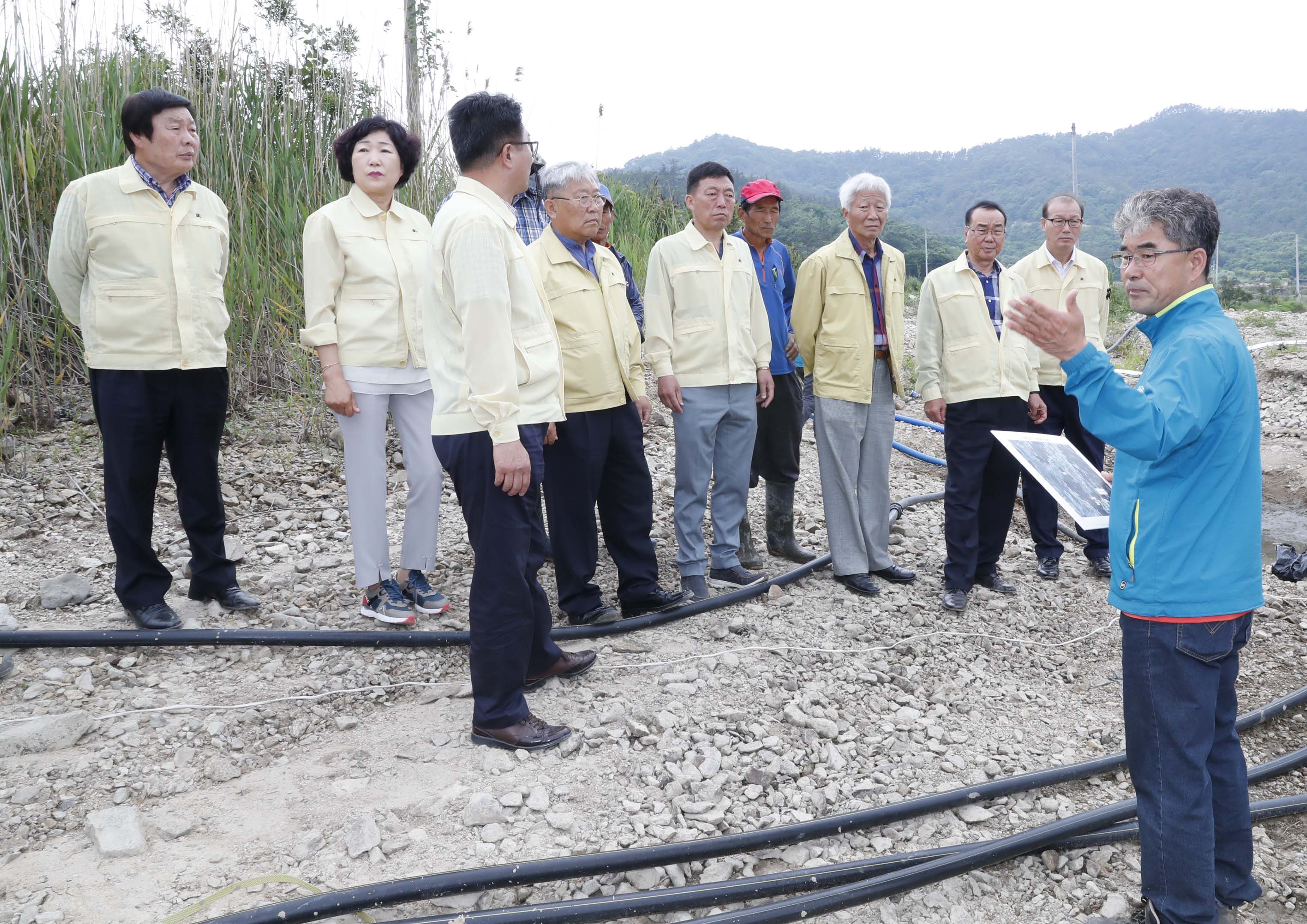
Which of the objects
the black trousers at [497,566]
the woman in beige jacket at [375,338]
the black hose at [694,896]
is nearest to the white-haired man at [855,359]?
the woman in beige jacket at [375,338]

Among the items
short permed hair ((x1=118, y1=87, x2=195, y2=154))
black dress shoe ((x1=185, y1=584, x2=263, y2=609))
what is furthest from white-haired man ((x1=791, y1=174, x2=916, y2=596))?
short permed hair ((x1=118, y1=87, x2=195, y2=154))

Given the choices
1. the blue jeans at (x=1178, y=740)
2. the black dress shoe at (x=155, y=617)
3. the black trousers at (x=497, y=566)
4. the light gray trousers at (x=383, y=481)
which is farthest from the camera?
the light gray trousers at (x=383, y=481)

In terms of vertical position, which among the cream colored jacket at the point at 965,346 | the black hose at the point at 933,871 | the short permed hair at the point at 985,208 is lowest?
the black hose at the point at 933,871

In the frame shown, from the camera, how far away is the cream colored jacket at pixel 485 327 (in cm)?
248

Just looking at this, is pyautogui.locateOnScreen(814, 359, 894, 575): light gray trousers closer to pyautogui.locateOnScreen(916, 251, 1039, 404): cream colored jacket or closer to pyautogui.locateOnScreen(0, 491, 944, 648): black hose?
pyautogui.locateOnScreen(916, 251, 1039, 404): cream colored jacket

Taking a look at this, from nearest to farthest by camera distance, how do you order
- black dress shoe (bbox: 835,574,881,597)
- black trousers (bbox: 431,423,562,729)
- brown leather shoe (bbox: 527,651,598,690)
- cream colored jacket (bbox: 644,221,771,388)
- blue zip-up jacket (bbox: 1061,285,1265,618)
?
blue zip-up jacket (bbox: 1061,285,1265,618)
black trousers (bbox: 431,423,562,729)
brown leather shoe (bbox: 527,651,598,690)
cream colored jacket (bbox: 644,221,771,388)
black dress shoe (bbox: 835,574,881,597)

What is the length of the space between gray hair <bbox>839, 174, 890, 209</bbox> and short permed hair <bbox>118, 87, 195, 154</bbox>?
104 inches

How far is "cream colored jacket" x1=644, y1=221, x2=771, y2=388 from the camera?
156 inches

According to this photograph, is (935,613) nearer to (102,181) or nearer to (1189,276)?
(1189,276)

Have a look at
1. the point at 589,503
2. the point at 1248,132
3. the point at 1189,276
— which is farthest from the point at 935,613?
the point at 1248,132

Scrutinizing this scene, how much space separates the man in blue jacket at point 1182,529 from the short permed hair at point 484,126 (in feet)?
5.01

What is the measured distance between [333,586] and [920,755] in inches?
97.7

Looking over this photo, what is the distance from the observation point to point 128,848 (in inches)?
88.6

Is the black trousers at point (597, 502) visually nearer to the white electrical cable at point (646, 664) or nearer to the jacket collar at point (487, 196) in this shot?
the white electrical cable at point (646, 664)
